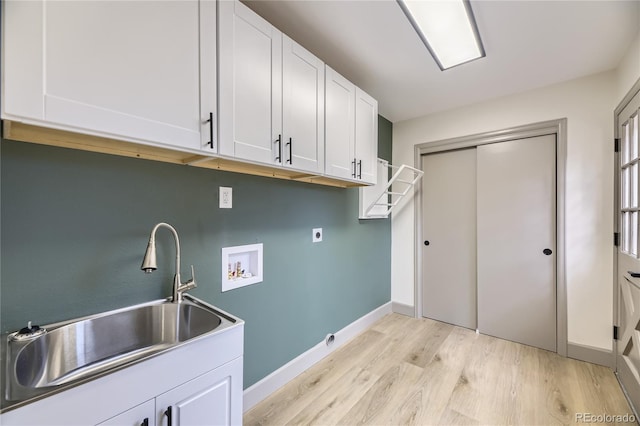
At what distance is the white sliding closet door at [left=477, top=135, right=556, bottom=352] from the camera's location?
2.47 meters

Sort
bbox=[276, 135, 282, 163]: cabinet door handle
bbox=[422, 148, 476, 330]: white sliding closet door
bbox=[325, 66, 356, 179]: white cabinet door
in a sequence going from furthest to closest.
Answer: bbox=[422, 148, 476, 330]: white sliding closet door
bbox=[325, 66, 356, 179]: white cabinet door
bbox=[276, 135, 282, 163]: cabinet door handle

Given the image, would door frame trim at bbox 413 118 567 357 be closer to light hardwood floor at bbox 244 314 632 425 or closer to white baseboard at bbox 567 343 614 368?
white baseboard at bbox 567 343 614 368

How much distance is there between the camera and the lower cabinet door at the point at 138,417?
81 cm

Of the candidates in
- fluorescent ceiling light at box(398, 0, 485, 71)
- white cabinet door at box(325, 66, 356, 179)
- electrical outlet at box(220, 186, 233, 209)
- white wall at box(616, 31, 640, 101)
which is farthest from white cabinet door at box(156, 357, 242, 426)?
white wall at box(616, 31, 640, 101)

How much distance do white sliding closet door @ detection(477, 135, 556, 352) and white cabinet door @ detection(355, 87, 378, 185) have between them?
133 centimetres

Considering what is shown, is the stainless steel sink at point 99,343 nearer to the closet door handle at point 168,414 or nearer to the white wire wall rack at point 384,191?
the closet door handle at point 168,414

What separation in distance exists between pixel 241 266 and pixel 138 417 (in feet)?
3.05

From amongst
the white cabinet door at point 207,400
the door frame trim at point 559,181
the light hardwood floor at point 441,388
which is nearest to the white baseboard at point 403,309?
the light hardwood floor at point 441,388

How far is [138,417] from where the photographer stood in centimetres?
85

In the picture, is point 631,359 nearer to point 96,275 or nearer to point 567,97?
point 567,97

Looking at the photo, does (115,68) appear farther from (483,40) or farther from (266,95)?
(483,40)

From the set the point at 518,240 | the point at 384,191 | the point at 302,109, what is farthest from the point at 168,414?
the point at 518,240

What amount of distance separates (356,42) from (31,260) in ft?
6.94

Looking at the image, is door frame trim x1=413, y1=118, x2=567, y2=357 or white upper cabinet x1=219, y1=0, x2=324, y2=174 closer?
white upper cabinet x1=219, y1=0, x2=324, y2=174
